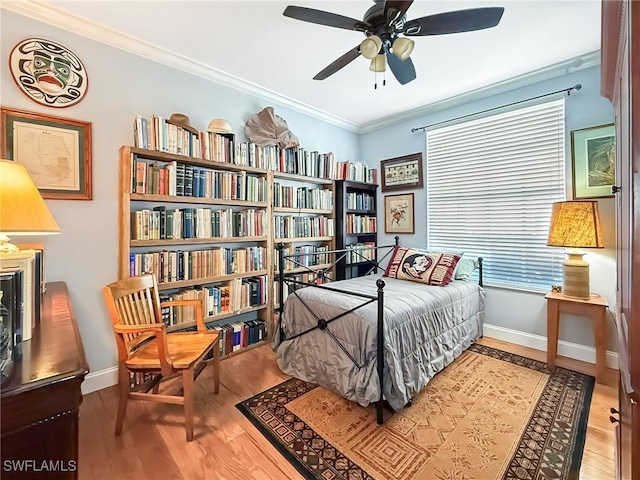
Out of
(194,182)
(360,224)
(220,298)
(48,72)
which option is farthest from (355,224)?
(48,72)

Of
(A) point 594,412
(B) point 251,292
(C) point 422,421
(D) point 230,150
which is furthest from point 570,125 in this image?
(B) point 251,292

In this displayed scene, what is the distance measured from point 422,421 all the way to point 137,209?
2.57 metres

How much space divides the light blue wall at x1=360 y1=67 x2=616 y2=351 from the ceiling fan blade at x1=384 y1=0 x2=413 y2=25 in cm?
207

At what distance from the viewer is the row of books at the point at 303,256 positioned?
3048 millimetres

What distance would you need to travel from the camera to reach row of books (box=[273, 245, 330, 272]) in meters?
3.05

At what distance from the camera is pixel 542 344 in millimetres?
2688

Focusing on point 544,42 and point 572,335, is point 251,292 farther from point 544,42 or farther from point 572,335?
point 544,42

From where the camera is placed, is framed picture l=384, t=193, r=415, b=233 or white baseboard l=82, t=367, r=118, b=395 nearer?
white baseboard l=82, t=367, r=118, b=395

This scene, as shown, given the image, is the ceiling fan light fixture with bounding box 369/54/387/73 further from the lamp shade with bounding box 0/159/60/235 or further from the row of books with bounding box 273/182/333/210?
the lamp shade with bounding box 0/159/60/235

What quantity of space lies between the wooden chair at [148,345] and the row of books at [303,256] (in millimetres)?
1206

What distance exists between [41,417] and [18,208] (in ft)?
Answer: 2.40

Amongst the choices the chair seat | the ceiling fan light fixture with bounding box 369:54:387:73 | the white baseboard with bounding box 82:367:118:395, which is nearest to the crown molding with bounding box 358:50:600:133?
the ceiling fan light fixture with bounding box 369:54:387:73

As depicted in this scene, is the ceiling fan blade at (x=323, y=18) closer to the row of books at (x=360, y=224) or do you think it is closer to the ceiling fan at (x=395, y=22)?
the ceiling fan at (x=395, y=22)

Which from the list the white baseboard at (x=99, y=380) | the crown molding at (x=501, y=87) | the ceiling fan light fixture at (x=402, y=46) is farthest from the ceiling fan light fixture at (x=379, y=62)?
the white baseboard at (x=99, y=380)
